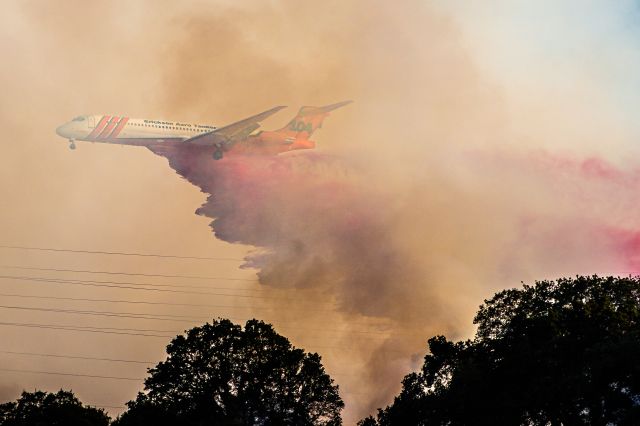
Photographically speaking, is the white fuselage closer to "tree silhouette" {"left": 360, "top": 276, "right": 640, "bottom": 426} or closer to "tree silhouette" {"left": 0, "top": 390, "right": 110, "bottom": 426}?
"tree silhouette" {"left": 0, "top": 390, "right": 110, "bottom": 426}

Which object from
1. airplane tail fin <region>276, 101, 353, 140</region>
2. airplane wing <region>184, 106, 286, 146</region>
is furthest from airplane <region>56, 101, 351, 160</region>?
airplane tail fin <region>276, 101, 353, 140</region>

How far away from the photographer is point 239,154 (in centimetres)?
17325

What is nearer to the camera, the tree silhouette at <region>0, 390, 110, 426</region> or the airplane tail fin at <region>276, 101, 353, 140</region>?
the tree silhouette at <region>0, 390, 110, 426</region>

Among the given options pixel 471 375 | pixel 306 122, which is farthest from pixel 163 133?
pixel 471 375

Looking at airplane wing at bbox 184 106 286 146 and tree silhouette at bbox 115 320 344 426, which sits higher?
airplane wing at bbox 184 106 286 146

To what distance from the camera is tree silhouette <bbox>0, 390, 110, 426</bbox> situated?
142875mm

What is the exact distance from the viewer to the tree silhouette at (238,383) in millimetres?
129875

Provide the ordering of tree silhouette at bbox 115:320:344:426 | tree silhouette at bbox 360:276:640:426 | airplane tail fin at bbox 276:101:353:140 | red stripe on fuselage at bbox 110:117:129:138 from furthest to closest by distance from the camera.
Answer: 1. airplane tail fin at bbox 276:101:353:140
2. red stripe on fuselage at bbox 110:117:129:138
3. tree silhouette at bbox 115:320:344:426
4. tree silhouette at bbox 360:276:640:426

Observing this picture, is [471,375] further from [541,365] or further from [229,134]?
[229,134]

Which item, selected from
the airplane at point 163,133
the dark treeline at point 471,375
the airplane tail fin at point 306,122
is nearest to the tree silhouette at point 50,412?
the dark treeline at point 471,375

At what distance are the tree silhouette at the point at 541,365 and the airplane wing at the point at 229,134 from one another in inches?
2268

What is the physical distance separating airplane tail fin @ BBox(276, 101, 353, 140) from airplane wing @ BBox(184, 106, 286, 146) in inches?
520

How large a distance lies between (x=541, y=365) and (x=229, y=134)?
77.3 meters

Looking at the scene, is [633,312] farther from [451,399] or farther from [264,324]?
[264,324]
